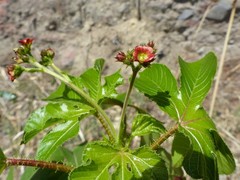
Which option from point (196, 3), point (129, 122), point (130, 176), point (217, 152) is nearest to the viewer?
point (130, 176)

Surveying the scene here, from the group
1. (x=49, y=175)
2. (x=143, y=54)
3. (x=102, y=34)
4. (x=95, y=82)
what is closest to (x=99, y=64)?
(x=95, y=82)

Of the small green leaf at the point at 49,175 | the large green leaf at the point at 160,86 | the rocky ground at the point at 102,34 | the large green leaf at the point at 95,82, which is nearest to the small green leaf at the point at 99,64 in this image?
the large green leaf at the point at 95,82

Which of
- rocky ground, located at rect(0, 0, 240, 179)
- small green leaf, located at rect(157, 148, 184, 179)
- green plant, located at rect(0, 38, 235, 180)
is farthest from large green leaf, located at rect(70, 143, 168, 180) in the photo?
rocky ground, located at rect(0, 0, 240, 179)

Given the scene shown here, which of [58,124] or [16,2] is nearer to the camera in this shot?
[58,124]

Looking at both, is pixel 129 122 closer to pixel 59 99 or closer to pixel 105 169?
pixel 59 99

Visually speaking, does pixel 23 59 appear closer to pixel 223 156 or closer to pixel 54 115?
pixel 54 115

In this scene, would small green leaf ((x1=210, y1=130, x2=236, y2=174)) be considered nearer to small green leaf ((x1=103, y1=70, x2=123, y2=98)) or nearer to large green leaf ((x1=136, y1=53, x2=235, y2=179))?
large green leaf ((x1=136, y1=53, x2=235, y2=179))

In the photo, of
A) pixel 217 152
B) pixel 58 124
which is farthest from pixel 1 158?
pixel 217 152
